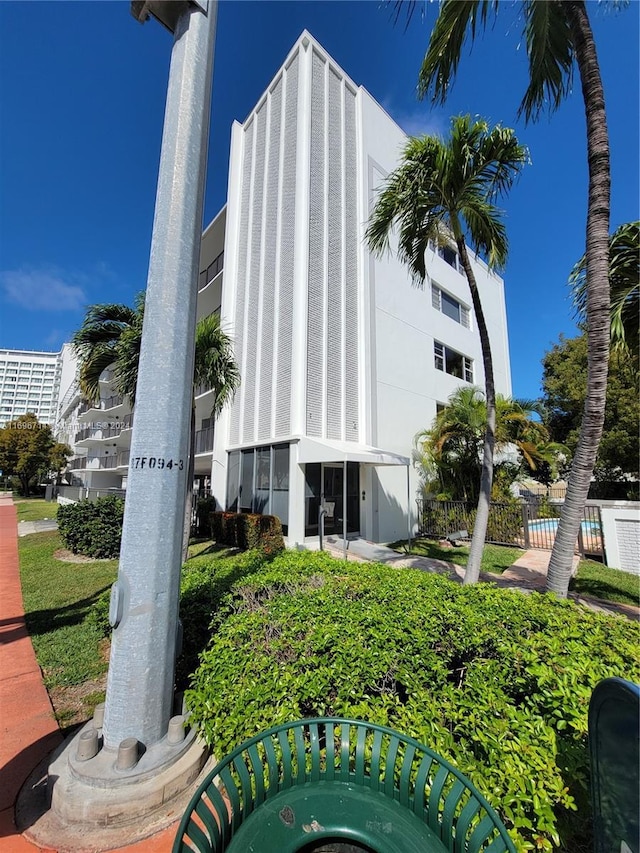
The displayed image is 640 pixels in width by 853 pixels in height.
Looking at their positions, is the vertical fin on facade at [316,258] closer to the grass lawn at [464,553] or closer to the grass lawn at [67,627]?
the grass lawn at [464,553]

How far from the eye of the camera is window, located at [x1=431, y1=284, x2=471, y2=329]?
18.2 m

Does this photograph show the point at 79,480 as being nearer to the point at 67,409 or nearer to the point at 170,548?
the point at 67,409

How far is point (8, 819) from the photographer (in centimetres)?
214

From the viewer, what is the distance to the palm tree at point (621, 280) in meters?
5.72

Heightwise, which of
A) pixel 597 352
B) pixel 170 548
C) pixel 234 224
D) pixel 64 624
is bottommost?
pixel 64 624

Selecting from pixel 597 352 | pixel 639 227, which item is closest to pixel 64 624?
pixel 597 352

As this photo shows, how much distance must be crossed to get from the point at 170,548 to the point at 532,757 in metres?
2.34

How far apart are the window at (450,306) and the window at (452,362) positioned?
1909mm

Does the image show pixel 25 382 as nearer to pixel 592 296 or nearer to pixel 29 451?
pixel 29 451

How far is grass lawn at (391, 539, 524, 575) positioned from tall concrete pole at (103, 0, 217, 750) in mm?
8731

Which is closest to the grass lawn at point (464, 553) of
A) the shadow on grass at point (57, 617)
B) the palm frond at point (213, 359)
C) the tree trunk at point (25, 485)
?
the palm frond at point (213, 359)

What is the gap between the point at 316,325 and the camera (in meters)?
12.8

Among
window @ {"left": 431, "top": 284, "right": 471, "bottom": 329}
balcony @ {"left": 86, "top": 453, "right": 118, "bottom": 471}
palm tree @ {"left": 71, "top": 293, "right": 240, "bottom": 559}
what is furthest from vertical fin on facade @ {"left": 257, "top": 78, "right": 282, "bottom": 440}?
balcony @ {"left": 86, "top": 453, "right": 118, "bottom": 471}

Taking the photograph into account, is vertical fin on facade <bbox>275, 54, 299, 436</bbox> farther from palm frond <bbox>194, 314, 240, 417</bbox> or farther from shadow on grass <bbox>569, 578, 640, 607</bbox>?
shadow on grass <bbox>569, 578, 640, 607</bbox>
